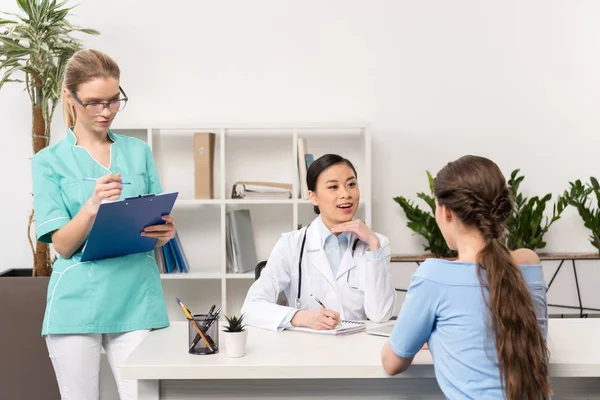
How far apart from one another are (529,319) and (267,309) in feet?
2.77

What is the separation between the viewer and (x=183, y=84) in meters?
3.97

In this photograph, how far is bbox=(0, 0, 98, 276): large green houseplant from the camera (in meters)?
3.47

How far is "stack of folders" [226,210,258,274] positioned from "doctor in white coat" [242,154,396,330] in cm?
124

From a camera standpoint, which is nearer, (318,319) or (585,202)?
(318,319)

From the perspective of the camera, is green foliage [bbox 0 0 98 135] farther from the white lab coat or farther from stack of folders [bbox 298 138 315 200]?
the white lab coat

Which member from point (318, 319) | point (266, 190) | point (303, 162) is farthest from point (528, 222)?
point (318, 319)

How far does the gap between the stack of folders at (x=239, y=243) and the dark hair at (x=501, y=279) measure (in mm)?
2212

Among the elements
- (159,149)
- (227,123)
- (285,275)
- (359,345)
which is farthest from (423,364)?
(159,149)

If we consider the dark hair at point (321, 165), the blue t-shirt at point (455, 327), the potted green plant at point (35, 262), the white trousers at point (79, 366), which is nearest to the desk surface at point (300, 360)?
the blue t-shirt at point (455, 327)

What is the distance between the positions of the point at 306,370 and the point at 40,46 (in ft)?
8.05

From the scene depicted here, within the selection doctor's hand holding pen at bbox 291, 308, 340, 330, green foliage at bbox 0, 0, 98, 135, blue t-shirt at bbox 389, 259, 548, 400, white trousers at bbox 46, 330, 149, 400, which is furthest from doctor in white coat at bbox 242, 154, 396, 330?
green foliage at bbox 0, 0, 98, 135

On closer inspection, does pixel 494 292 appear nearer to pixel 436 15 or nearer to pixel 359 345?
pixel 359 345

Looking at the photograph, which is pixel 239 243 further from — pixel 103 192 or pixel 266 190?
pixel 103 192

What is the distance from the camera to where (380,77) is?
3982 millimetres
